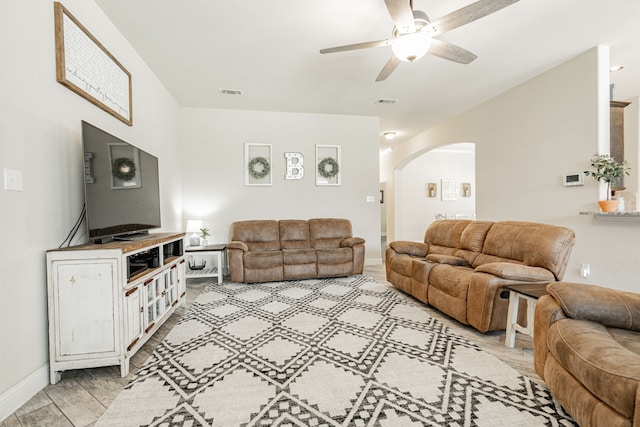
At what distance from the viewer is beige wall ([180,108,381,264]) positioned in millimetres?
4922

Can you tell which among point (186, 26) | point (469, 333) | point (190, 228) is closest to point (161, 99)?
point (186, 26)

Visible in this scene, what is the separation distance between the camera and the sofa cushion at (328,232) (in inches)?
189

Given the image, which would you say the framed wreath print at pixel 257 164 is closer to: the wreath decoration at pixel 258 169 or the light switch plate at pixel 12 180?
the wreath decoration at pixel 258 169

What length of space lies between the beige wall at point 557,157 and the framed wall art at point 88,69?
4995mm

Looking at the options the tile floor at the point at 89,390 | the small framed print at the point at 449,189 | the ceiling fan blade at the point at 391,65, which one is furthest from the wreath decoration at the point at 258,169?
the small framed print at the point at 449,189

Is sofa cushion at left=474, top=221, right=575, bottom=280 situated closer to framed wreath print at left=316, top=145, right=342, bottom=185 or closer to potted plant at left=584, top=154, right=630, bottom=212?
potted plant at left=584, top=154, right=630, bottom=212

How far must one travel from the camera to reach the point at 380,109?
16.6 feet

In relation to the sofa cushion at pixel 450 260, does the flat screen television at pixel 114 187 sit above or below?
above

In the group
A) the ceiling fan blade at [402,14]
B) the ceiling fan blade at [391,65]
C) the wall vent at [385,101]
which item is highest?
the wall vent at [385,101]

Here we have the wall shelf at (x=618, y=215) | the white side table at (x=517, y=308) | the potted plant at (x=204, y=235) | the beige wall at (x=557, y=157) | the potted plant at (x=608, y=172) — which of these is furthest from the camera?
the potted plant at (x=204, y=235)

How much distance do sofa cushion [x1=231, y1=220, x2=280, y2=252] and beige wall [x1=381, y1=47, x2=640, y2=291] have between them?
3.57m

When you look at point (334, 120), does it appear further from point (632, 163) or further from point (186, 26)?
point (632, 163)

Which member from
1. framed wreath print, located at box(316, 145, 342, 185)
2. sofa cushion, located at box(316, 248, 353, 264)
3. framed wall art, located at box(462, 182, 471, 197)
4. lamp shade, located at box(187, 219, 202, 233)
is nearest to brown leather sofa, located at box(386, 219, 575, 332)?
sofa cushion, located at box(316, 248, 353, 264)

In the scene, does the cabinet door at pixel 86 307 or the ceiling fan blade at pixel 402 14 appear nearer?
the cabinet door at pixel 86 307
